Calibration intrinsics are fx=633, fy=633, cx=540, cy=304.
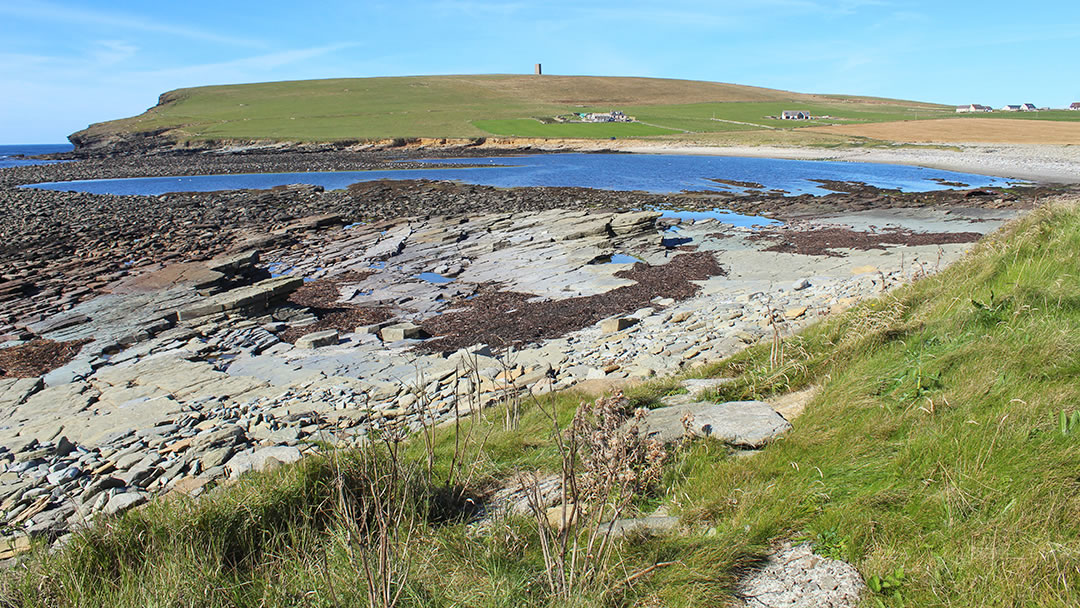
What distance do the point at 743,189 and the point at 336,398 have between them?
3493cm

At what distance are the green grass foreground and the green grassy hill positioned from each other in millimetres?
88159

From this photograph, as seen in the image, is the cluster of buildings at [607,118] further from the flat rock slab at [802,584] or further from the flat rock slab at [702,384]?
the flat rock slab at [802,584]

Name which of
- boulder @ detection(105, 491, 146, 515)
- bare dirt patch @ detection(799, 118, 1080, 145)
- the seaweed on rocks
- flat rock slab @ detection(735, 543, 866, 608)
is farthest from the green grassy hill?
flat rock slab @ detection(735, 543, 866, 608)

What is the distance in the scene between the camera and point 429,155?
77.5 metres

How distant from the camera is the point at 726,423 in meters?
5.20

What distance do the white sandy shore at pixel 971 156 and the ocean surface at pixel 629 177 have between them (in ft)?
5.37

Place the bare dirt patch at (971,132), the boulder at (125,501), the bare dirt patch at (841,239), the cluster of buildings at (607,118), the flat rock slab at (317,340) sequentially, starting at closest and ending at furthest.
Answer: the boulder at (125,501) → the flat rock slab at (317,340) → the bare dirt patch at (841,239) → the bare dirt patch at (971,132) → the cluster of buildings at (607,118)

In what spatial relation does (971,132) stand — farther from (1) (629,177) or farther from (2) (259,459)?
(2) (259,459)

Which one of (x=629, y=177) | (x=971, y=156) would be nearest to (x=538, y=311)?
(x=629, y=177)

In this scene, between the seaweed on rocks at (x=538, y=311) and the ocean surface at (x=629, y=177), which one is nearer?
the seaweed on rocks at (x=538, y=311)

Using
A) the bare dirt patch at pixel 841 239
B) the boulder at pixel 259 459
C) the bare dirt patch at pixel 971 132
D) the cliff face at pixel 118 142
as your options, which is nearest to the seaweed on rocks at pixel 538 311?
the bare dirt patch at pixel 841 239

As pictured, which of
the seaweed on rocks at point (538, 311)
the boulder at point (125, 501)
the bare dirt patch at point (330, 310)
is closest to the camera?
the boulder at point (125, 501)

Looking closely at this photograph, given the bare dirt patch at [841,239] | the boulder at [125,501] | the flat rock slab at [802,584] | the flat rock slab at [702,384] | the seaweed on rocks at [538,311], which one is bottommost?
the seaweed on rocks at [538,311]

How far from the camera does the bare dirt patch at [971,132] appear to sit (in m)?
59.2
